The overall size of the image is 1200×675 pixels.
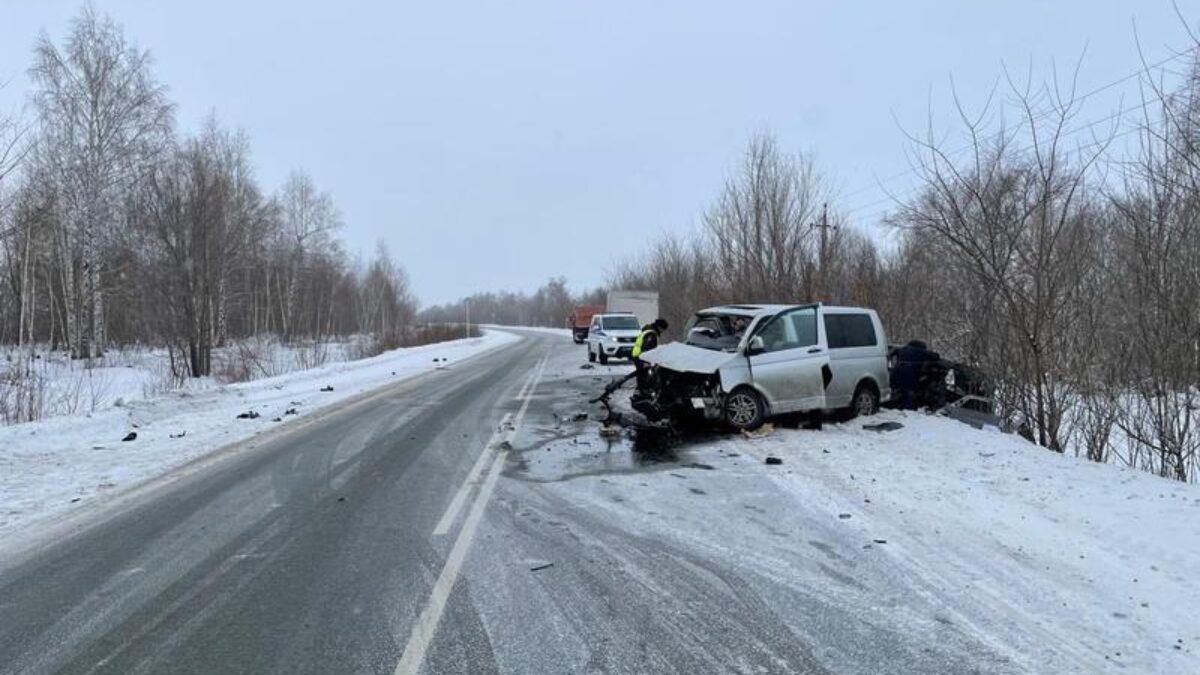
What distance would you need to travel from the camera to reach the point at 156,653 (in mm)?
3975

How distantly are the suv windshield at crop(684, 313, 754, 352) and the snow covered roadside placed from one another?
2506 millimetres

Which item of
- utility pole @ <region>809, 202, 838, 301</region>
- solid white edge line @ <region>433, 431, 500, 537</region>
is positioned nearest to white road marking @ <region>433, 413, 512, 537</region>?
solid white edge line @ <region>433, 431, 500, 537</region>

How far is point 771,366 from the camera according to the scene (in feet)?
37.9

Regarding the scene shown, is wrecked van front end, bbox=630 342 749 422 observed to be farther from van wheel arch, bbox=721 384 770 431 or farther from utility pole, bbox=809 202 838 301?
utility pole, bbox=809 202 838 301

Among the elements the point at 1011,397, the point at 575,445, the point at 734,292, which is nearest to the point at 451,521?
the point at 575,445

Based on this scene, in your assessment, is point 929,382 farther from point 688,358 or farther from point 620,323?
point 620,323

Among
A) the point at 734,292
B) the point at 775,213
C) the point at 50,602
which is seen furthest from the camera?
the point at 734,292

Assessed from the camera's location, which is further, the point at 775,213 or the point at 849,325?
the point at 775,213

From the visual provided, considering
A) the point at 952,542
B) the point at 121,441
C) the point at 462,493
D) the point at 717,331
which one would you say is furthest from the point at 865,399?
the point at 121,441

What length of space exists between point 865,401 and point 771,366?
202cm

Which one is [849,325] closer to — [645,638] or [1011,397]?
[1011,397]

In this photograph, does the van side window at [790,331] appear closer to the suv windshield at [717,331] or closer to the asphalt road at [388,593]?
the suv windshield at [717,331]

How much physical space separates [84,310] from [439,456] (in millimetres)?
35549

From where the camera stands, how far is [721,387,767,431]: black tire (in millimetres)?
11375
